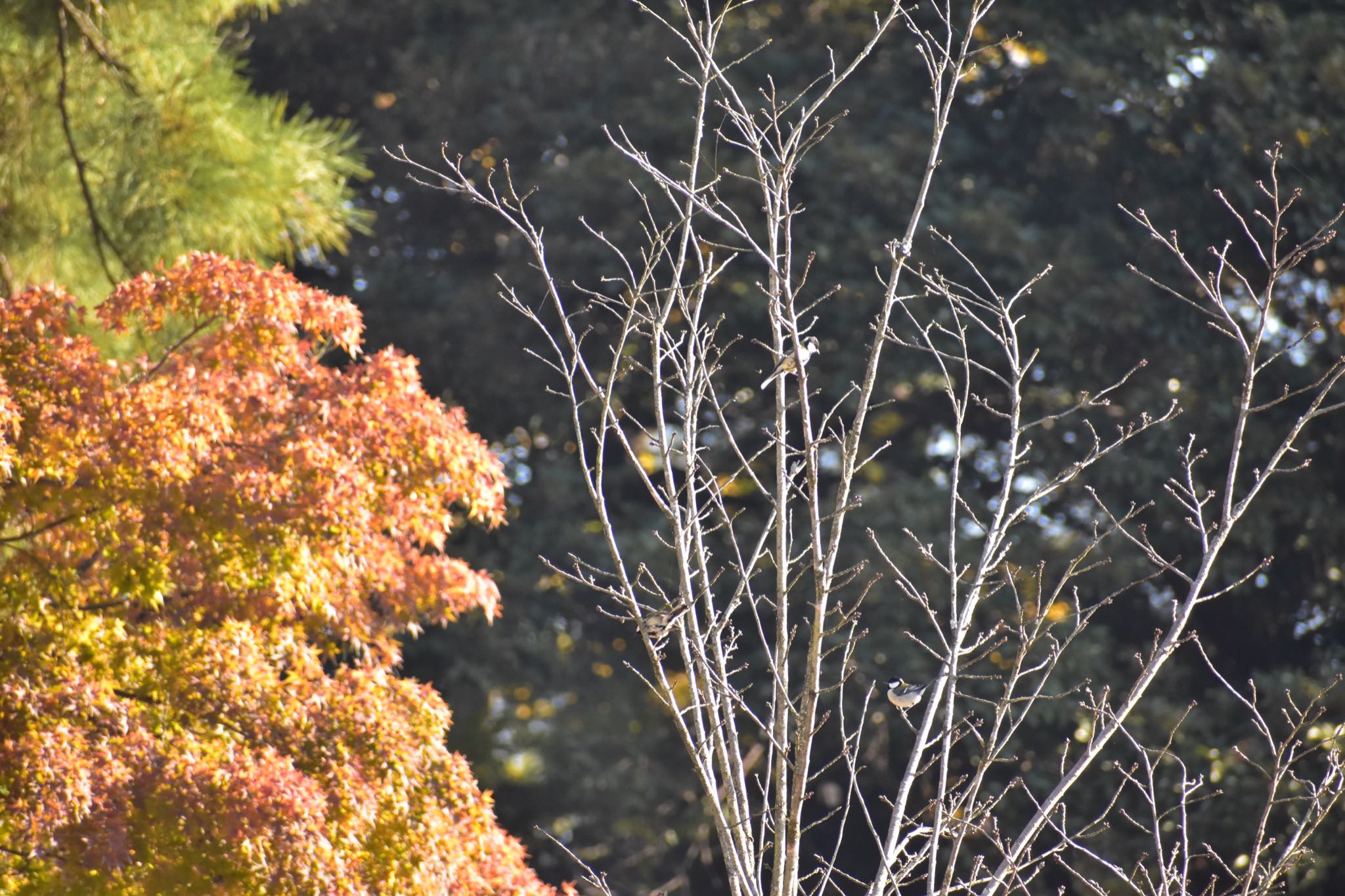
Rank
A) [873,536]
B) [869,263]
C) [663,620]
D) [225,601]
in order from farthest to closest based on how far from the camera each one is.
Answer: [869,263], [225,601], [873,536], [663,620]

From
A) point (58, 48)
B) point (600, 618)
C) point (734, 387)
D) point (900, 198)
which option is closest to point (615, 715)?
point (600, 618)

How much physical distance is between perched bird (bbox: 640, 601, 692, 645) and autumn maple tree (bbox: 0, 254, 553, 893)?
1.19 metres

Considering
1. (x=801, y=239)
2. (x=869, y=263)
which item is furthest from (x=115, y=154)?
(x=869, y=263)

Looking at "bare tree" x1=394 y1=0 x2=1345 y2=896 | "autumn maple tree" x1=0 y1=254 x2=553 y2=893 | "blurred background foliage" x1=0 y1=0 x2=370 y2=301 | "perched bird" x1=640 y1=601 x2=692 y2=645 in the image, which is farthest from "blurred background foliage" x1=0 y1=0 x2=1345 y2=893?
"perched bird" x1=640 y1=601 x2=692 y2=645

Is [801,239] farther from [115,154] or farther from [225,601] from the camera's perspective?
[225,601]

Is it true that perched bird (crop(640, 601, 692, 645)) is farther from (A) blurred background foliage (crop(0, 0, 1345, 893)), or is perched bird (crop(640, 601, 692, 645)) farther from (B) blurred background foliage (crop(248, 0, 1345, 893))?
(B) blurred background foliage (crop(248, 0, 1345, 893))

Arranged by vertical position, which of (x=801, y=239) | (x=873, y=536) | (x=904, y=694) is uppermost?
(x=873, y=536)

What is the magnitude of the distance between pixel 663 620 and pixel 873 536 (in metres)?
0.37

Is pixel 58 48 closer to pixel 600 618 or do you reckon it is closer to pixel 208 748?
pixel 208 748

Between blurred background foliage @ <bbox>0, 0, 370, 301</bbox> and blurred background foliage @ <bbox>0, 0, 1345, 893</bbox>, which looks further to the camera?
blurred background foliage @ <bbox>0, 0, 1345, 893</bbox>

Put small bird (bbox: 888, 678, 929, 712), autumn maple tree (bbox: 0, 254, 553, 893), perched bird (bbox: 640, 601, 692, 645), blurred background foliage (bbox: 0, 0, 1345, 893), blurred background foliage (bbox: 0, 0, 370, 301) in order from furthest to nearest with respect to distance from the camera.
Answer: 1. blurred background foliage (bbox: 0, 0, 1345, 893)
2. blurred background foliage (bbox: 0, 0, 370, 301)
3. autumn maple tree (bbox: 0, 254, 553, 893)
4. small bird (bbox: 888, 678, 929, 712)
5. perched bird (bbox: 640, 601, 692, 645)

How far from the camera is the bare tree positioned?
193cm

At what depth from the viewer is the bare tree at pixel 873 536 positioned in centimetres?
193

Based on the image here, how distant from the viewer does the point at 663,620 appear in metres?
1.91
